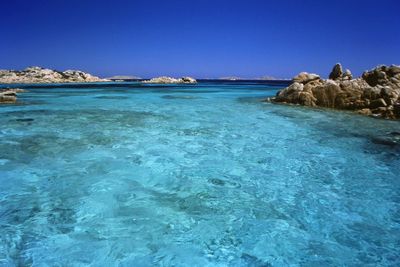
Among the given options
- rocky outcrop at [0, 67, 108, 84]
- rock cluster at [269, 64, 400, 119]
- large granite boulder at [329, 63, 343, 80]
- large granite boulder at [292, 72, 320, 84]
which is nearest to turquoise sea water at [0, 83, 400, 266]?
rock cluster at [269, 64, 400, 119]

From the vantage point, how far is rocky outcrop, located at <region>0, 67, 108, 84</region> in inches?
3637

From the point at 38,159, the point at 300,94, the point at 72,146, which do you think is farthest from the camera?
the point at 300,94

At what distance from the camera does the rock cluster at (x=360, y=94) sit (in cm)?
1985

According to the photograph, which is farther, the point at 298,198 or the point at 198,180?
the point at 198,180

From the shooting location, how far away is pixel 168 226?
500 cm

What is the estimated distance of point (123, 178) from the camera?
7.15 metres

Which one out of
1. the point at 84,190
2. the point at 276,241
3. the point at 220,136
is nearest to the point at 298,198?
the point at 276,241

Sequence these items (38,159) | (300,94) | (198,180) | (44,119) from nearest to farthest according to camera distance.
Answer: (198,180) → (38,159) → (44,119) → (300,94)

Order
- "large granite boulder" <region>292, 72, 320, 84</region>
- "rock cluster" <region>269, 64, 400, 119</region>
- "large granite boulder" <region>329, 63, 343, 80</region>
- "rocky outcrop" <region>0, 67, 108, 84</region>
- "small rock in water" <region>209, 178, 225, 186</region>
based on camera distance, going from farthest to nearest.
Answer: "rocky outcrop" <region>0, 67, 108, 84</region> < "large granite boulder" <region>329, 63, 343, 80</region> < "large granite boulder" <region>292, 72, 320, 84</region> < "rock cluster" <region>269, 64, 400, 119</region> < "small rock in water" <region>209, 178, 225, 186</region>

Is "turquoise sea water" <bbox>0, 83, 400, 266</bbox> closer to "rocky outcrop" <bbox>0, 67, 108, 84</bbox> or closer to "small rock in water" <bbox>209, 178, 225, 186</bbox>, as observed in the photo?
"small rock in water" <bbox>209, 178, 225, 186</bbox>

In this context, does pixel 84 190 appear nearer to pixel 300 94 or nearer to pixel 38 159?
pixel 38 159

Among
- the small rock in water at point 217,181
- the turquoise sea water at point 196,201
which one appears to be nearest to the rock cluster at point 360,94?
the turquoise sea water at point 196,201

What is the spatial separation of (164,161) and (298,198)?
12.1 feet

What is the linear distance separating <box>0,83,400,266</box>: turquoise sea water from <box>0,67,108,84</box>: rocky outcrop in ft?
305
